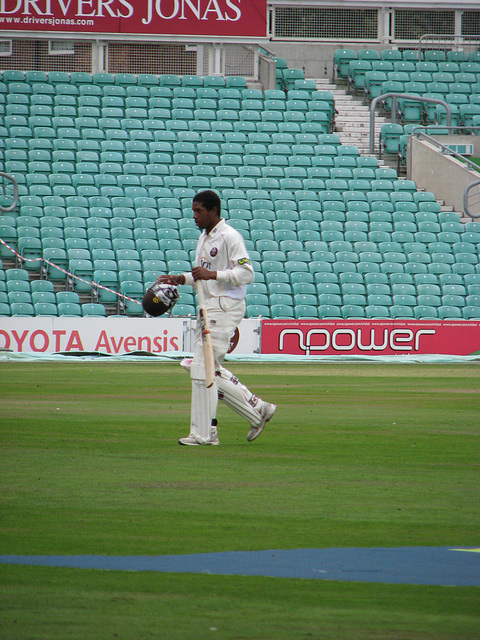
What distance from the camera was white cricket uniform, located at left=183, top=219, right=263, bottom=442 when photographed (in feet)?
28.7

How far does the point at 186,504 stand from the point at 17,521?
102cm

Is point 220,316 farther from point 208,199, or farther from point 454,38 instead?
point 454,38

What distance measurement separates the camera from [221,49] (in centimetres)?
3588

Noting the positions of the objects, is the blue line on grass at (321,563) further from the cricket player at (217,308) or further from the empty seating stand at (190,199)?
the empty seating stand at (190,199)

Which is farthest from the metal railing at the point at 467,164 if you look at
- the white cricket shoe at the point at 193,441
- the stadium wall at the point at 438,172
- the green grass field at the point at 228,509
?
the white cricket shoe at the point at 193,441

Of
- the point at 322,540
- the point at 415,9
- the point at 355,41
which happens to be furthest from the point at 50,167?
the point at 322,540

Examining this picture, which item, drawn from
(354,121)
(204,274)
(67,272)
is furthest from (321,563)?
(354,121)

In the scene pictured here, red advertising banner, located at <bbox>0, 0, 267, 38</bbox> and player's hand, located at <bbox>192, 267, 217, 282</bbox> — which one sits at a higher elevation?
red advertising banner, located at <bbox>0, 0, 267, 38</bbox>

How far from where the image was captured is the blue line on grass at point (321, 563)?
4.33 m

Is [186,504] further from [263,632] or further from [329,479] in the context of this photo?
[263,632]

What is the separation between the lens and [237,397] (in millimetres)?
8930

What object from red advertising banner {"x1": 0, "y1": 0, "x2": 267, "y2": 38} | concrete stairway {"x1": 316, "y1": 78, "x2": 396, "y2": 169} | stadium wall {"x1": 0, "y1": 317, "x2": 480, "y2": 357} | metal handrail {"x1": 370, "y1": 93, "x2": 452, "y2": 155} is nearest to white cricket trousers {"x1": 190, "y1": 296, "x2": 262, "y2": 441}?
stadium wall {"x1": 0, "y1": 317, "x2": 480, "y2": 357}

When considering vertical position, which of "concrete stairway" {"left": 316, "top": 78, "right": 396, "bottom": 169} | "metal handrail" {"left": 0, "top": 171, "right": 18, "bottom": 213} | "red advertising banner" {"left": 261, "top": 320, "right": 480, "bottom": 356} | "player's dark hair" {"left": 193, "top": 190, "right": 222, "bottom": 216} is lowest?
"red advertising banner" {"left": 261, "top": 320, "right": 480, "bottom": 356}

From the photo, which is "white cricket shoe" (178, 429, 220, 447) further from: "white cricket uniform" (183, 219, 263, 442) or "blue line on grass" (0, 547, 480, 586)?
"blue line on grass" (0, 547, 480, 586)
